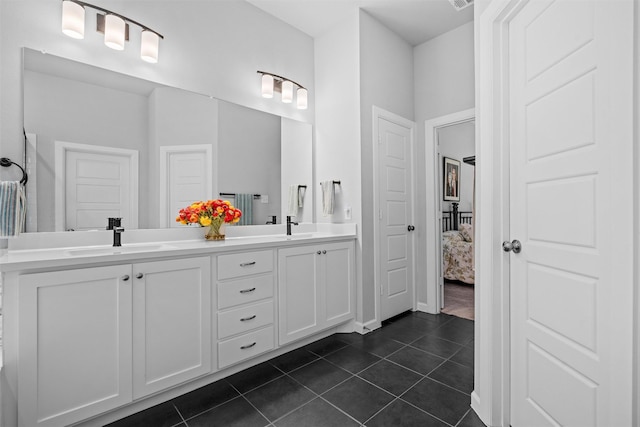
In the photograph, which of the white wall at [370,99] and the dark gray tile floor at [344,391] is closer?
the dark gray tile floor at [344,391]

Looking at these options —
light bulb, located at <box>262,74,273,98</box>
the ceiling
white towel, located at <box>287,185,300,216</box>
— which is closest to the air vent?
the ceiling

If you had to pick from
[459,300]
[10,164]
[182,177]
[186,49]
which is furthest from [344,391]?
[186,49]

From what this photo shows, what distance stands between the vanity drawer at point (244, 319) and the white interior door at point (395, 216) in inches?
51.2

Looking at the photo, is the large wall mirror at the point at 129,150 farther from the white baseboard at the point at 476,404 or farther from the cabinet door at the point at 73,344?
the white baseboard at the point at 476,404

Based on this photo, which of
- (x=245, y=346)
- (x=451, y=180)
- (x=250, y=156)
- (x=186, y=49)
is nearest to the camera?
(x=245, y=346)

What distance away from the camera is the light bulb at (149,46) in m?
2.10

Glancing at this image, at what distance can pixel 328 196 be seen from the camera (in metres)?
2.98

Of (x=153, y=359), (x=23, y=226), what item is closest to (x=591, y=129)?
(x=153, y=359)

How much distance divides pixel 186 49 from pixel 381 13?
187 cm

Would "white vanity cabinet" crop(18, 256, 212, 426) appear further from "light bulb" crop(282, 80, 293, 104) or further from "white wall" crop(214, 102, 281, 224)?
"light bulb" crop(282, 80, 293, 104)

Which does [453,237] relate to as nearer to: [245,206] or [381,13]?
[381,13]

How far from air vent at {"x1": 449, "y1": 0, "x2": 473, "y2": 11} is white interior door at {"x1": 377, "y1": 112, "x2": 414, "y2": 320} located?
3.61 feet

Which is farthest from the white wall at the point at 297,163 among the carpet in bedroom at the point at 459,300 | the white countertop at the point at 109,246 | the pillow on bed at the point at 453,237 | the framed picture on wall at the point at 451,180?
the framed picture on wall at the point at 451,180

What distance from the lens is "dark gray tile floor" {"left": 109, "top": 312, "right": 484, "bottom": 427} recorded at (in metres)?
1.61
